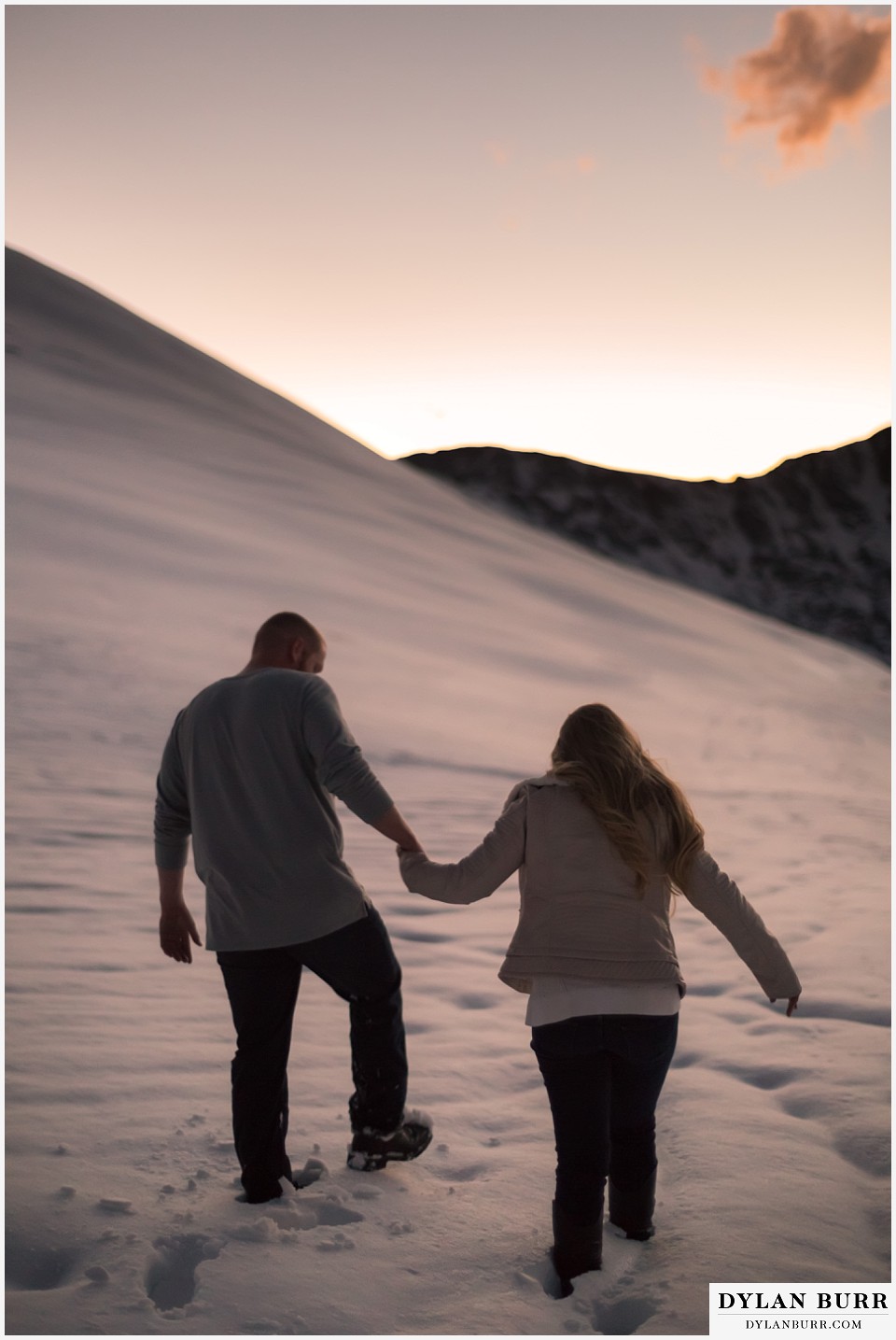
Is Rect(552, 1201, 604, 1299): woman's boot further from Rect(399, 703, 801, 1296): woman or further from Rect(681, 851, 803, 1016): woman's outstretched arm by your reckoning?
Rect(681, 851, 803, 1016): woman's outstretched arm

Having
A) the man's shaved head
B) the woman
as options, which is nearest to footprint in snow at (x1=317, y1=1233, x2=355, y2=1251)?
the woman

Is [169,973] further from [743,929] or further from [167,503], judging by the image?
[167,503]

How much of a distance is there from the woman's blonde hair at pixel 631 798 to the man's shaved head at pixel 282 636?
763 millimetres

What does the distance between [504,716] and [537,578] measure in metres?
11.2

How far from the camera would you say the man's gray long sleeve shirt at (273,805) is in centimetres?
287

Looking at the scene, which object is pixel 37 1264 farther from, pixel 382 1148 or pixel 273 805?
pixel 273 805

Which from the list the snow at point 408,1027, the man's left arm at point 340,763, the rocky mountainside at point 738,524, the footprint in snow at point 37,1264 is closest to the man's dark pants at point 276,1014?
the snow at point 408,1027

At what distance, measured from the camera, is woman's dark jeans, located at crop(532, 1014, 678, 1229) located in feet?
8.63

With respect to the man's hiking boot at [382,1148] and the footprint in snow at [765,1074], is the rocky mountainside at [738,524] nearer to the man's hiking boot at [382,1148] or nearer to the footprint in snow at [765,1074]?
the footprint in snow at [765,1074]

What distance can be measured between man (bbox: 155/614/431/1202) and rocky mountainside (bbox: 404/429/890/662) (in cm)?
11153

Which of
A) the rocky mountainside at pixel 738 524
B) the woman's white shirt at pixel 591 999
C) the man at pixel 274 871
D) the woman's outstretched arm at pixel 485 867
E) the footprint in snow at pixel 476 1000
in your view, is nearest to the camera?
the woman's white shirt at pixel 591 999

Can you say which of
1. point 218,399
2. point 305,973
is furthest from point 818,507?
point 305,973

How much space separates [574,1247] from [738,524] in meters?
134

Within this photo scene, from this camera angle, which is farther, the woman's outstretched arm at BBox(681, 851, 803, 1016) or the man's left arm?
the man's left arm
